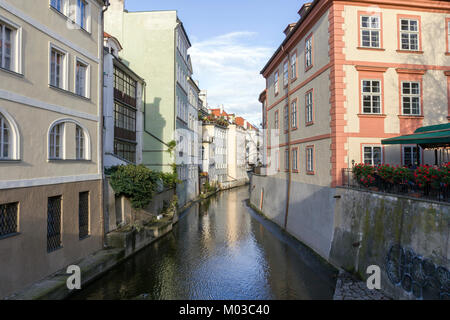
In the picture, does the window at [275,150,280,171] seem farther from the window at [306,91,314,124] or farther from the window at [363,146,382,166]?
the window at [363,146,382,166]

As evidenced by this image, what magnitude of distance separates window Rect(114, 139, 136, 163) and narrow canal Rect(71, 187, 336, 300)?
674 centimetres

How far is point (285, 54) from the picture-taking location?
71.8ft

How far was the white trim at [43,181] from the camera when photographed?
9327 millimetres

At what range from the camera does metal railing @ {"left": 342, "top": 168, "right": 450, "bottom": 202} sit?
29.5 feet

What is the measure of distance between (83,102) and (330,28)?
11755mm

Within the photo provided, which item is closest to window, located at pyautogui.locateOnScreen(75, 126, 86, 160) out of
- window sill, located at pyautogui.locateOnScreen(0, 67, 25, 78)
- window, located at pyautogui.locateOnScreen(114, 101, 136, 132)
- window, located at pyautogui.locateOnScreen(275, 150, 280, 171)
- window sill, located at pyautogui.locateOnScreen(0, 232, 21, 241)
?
window sill, located at pyautogui.locateOnScreen(0, 67, 25, 78)

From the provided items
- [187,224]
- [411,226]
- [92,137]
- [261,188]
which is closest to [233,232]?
[187,224]

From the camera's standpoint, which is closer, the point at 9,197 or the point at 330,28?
the point at 9,197

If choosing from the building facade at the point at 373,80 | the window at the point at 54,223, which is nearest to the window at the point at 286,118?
the building facade at the point at 373,80

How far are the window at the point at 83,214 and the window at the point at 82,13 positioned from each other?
7.22 m

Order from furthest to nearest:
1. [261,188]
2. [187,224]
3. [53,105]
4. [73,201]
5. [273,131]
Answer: [261,188] → [273,131] → [187,224] → [73,201] → [53,105]

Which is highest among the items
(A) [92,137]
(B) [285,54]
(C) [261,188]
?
(B) [285,54]

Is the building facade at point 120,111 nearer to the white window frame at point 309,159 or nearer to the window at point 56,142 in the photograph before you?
the window at point 56,142
